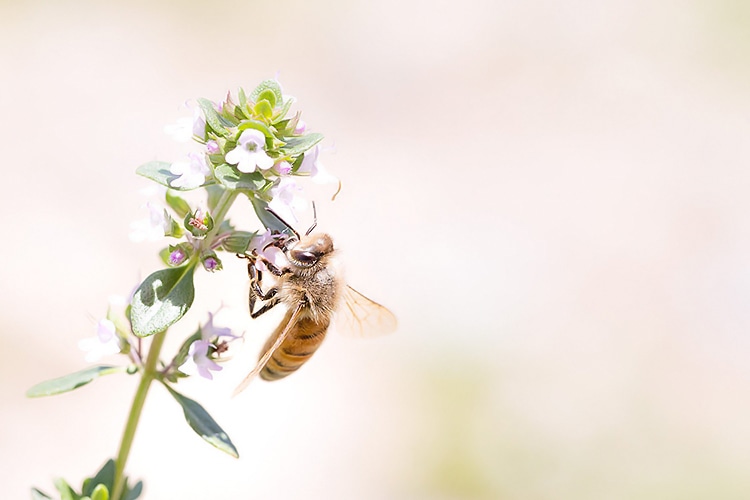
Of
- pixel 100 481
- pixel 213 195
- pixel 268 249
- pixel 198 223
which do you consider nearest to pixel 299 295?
pixel 268 249

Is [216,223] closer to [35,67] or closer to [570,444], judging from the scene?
[570,444]

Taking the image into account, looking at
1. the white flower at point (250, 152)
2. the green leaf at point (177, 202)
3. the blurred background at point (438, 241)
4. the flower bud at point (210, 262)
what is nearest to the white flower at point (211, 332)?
the flower bud at point (210, 262)

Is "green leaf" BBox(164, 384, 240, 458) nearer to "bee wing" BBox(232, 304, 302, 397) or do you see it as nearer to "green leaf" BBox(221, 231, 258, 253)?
"bee wing" BBox(232, 304, 302, 397)

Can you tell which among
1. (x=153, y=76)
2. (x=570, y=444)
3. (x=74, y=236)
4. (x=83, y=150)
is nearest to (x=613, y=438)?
(x=570, y=444)

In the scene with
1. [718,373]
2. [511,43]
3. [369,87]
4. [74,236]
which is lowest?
[74,236]

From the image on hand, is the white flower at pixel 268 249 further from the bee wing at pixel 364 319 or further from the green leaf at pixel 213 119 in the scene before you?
the bee wing at pixel 364 319

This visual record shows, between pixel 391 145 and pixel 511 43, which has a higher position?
pixel 511 43

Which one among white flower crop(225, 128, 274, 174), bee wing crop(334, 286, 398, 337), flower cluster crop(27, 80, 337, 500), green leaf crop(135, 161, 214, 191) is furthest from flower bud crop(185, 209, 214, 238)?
bee wing crop(334, 286, 398, 337)
